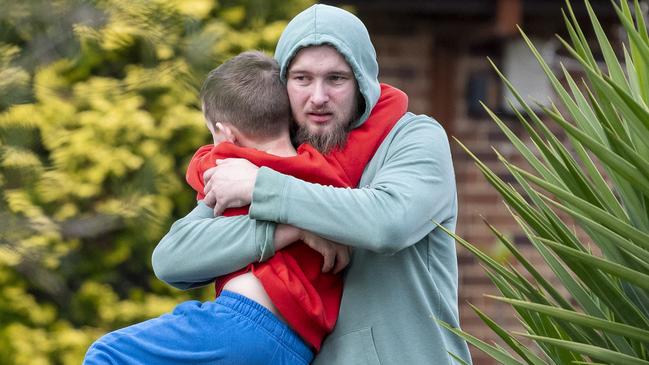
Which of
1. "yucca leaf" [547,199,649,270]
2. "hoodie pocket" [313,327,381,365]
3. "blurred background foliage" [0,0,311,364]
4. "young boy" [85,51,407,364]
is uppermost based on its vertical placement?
"yucca leaf" [547,199,649,270]

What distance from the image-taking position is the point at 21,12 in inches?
125

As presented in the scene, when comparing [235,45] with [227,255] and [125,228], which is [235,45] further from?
[227,255]

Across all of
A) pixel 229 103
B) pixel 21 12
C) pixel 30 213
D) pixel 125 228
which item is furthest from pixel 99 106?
pixel 229 103

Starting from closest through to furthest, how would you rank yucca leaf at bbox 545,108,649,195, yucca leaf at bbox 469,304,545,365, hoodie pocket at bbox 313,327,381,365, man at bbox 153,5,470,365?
1. yucca leaf at bbox 545,108,649,195
2. yucca leaf at bbox 469,304,545,365
3. man at bbox 153,5,470,365
4. hoodie pocket at bbox 313,327,381,365

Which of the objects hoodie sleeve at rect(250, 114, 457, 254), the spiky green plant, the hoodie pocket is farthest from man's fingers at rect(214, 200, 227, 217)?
the spiky green plant

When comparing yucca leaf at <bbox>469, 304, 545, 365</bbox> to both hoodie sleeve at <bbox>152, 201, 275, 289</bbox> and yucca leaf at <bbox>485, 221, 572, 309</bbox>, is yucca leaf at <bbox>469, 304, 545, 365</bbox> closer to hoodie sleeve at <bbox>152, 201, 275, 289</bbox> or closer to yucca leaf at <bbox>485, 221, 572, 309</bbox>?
yucca leaf at <bbox>485, 221, 572, 309</bbox>

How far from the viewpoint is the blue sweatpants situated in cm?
279

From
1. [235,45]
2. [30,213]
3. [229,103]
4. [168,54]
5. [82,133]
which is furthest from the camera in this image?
[235,45]

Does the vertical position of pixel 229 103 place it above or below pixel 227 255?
above

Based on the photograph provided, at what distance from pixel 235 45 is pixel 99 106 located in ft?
2.32

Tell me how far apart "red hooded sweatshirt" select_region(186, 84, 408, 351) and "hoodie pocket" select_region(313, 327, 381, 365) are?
48 mm

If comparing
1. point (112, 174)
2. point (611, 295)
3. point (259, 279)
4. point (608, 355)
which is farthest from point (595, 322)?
point (112, 174)

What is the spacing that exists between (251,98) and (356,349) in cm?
65

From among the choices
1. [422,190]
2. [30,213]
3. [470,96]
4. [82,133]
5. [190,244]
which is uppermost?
[422,190]
